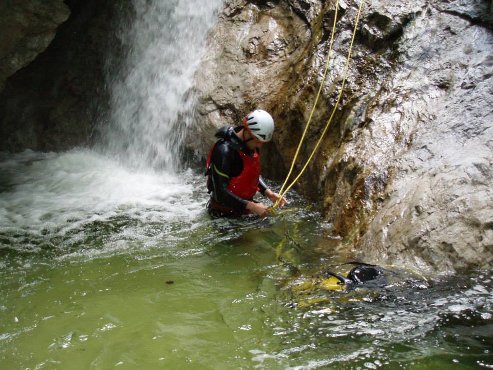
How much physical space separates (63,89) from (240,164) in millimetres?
6255

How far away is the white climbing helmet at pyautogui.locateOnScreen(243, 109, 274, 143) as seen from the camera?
498 centimetres

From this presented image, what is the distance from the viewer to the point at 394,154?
5090 millimetres

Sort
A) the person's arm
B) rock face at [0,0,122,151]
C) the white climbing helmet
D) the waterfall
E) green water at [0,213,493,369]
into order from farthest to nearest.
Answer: rock face at [0,0,122,151] < the waterfall < the person's arm < the white climbing helmet < green water at [0,213,493,369]

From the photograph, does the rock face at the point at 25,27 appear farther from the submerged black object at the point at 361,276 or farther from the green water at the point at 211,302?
the submerged black object at the point at 361,276

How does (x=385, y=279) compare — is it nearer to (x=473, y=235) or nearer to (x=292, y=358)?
(x=473, y=235)

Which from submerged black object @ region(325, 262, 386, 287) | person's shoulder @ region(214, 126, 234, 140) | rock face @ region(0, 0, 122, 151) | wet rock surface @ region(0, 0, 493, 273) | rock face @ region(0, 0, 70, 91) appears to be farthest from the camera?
rock face @ region(0, 0, 122, 151)

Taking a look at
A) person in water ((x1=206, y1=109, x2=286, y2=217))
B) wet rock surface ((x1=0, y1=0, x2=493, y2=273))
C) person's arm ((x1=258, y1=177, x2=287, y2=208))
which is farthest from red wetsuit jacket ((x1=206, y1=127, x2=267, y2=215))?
wet rock surface ((x1=0, y1=0, x2=493, y2=273))

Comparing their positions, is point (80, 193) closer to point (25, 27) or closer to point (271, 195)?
point (25, 27)

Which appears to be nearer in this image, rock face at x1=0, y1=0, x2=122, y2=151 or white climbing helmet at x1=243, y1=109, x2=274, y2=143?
white climbing helmet at x1=243, y1=109, x2=274, y2=143

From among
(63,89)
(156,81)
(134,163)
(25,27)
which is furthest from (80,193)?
(63,89)

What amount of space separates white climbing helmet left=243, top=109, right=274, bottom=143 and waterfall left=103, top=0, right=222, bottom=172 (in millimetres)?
3332

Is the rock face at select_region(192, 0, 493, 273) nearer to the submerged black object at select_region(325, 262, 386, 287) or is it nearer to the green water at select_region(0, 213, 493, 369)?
the submerged black object at select_region(325, 262, 386, 287)

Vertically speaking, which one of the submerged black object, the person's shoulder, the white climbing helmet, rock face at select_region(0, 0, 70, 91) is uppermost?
rock face at select_region(0, 0, 70, 91)

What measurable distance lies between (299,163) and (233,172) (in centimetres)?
Result: 169
